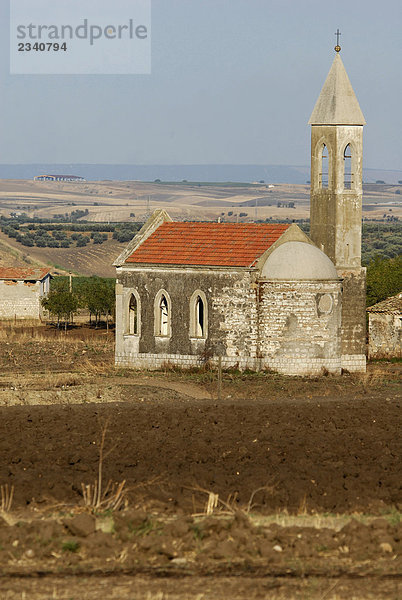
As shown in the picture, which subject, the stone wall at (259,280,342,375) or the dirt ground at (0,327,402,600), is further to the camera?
the stone wall at (259,280,342,375)

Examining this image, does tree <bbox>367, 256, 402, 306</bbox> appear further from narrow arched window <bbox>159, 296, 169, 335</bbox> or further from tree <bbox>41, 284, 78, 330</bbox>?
tree <bbox>41, 284, 78, 330</bbox>

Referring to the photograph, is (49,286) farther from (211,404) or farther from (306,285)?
(211,404)

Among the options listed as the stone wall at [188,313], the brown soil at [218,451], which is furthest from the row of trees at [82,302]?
the brown soil at [218,451]

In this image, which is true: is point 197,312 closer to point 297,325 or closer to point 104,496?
point 297,325

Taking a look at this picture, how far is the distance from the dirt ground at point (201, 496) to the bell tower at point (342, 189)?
23.6 feet

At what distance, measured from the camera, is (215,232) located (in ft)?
125

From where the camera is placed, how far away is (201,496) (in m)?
16.9

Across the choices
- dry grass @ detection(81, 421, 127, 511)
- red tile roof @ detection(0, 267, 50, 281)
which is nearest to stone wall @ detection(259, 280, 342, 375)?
dry grass @ detection(81, 421, 127, 511)

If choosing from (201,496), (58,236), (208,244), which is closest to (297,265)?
(208,244)

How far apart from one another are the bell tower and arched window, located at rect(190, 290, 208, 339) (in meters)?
4.98

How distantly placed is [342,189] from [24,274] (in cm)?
2767

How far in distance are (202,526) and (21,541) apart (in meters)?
2.40

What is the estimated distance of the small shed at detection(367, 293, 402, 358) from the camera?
4031cm

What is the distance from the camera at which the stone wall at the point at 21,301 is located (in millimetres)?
60562
